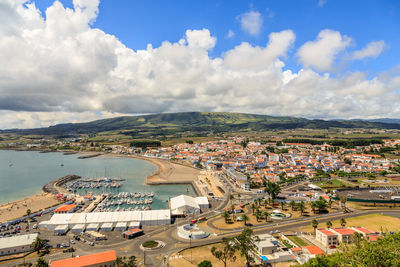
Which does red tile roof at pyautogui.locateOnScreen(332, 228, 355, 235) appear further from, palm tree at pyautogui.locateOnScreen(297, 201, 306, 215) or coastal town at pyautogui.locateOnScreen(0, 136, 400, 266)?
palm tree at pyautogui.locateOnScreen(297, 201, 306, 215)

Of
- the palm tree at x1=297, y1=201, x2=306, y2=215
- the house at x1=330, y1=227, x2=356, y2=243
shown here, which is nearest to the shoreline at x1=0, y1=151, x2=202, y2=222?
the palm tree at x1=297, y1=201, x2=306, y2=215

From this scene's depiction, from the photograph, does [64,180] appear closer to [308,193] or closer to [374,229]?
[308,193]

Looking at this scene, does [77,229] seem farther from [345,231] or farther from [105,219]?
[345,231]

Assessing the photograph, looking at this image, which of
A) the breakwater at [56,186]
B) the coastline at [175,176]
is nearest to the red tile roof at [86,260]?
the coastline at [175,176]

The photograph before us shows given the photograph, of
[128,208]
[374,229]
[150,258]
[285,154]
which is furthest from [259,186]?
[285,154]

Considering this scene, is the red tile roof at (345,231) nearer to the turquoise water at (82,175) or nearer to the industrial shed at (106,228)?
the turquoise water at (82,175)
